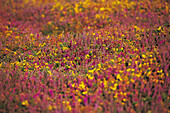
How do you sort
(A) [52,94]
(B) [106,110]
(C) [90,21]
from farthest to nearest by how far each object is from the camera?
(C) [90,21] → (A) [52,94] → (B) [106,110]

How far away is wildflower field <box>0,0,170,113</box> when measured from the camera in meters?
3.01

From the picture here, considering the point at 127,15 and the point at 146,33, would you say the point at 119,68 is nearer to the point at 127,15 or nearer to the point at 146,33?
the point at 146,33

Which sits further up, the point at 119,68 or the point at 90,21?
the point at 90,21

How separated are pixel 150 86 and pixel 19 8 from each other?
8.57 meters

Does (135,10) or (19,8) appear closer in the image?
(135,10)

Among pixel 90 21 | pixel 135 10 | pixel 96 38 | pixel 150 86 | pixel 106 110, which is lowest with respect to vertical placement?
pixel 106 110

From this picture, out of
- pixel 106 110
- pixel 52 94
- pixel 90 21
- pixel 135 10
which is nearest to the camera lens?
pixel 106 110

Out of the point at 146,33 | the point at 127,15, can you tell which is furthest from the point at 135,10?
the point at 146,33

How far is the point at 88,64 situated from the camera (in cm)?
438

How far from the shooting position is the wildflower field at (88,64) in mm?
3008

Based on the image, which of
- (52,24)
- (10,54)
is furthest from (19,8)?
(10,54)

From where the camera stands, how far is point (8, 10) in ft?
29.3

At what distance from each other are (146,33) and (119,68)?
7.18 feet

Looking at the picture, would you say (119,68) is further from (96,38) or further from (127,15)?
(127,15)
